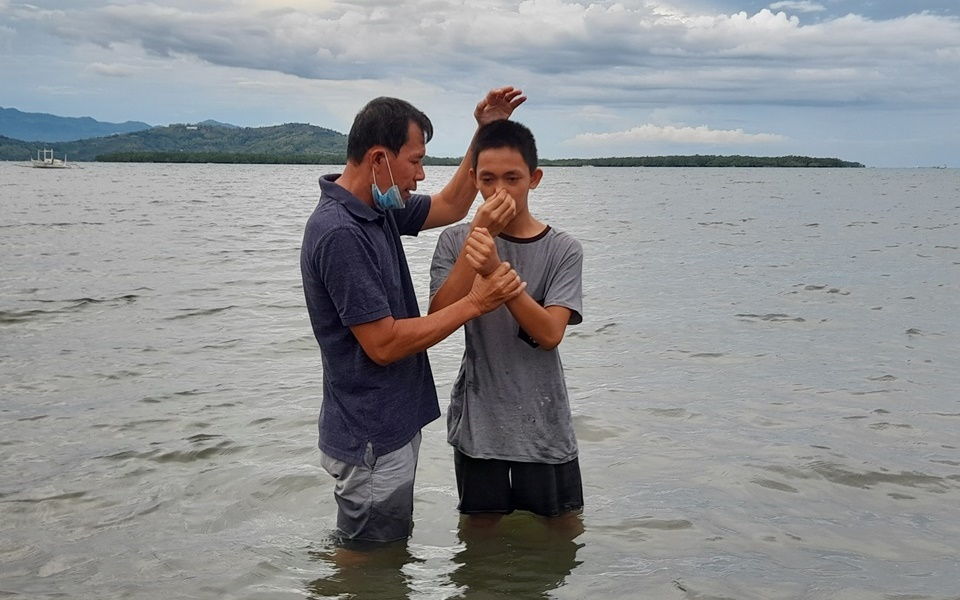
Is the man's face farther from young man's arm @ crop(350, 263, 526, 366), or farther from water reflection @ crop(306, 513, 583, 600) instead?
water reflection @ crop(306, 513, 583, 600)

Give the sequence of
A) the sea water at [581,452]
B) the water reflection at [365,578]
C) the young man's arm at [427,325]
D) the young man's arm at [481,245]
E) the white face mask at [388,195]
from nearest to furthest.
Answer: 1. the young man's arm at [481,245]
2. the young man's arm at [427,325]
3. the white face mask at [388,195]
4. the water reflection at [365,578]
5. the sea water at [581,452]

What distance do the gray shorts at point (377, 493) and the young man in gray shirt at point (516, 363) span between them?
1.27ft

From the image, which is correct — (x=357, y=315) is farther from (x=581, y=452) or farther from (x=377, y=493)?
(x=581, y=452)

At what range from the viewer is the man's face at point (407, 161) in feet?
14.2

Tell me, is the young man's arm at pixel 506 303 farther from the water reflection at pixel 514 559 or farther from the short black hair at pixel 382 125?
the water reflection at pixel 514 559

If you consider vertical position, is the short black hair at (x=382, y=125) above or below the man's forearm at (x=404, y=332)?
above

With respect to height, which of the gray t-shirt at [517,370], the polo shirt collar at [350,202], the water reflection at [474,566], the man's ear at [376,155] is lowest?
the water reflection at [474,566]

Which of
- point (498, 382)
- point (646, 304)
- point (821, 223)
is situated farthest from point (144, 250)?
point (821, 223)

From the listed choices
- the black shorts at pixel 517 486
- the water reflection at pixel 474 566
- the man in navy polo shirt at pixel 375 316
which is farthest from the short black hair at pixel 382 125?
the water reflection at pixel 474 566

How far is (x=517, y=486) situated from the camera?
4.82 metres

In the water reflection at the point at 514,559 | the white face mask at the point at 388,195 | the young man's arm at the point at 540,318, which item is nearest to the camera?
the young man's arm at the point at 540,318

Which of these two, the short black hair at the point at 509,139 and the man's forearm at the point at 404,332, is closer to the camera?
the man's forearm at the point at 404,332

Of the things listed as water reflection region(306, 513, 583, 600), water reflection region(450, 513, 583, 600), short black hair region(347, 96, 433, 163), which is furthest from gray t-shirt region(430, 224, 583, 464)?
water reflection region(450, 513, 583, 600)

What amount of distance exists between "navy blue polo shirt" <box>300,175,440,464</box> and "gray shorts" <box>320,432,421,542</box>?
7 cm
